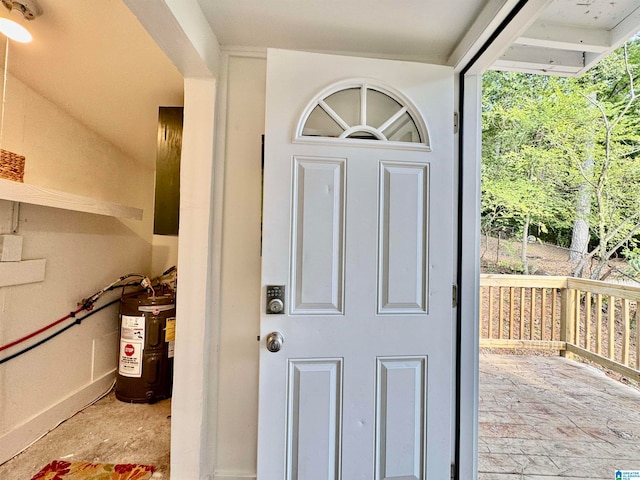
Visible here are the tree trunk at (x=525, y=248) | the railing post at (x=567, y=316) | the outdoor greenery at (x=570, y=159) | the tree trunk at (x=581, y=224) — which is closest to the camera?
the railing post at (x=567, y=316)

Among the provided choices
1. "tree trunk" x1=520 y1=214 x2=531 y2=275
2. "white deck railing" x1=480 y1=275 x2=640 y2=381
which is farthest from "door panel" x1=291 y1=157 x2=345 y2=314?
"tree trunk" x1=520 y1=214 x2=531 y2=275

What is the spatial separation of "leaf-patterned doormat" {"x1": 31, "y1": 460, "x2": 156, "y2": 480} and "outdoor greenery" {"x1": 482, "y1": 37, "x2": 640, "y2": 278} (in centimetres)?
543

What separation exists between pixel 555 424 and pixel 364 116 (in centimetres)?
252

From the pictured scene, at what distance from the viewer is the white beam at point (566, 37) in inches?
50.3

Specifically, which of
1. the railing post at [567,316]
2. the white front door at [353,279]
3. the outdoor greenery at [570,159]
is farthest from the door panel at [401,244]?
the outdoor greenery at [570,159]

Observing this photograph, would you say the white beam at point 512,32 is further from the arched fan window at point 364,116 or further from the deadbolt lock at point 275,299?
the deadbolt lock at point 275,299

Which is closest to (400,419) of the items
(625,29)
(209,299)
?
(209,299)

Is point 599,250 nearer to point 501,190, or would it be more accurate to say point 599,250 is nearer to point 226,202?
point 501,190

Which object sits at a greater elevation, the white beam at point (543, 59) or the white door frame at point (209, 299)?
the white beam at point (543, 59)

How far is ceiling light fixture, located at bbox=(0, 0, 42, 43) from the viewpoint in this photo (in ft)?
3.44

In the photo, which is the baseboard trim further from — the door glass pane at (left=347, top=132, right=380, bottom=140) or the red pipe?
the door glass pane at (left=347, top=132, right=380, bottom=140)

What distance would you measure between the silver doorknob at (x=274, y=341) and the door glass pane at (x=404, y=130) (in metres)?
1.01

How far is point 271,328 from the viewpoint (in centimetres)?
120

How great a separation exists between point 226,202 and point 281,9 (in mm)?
842
